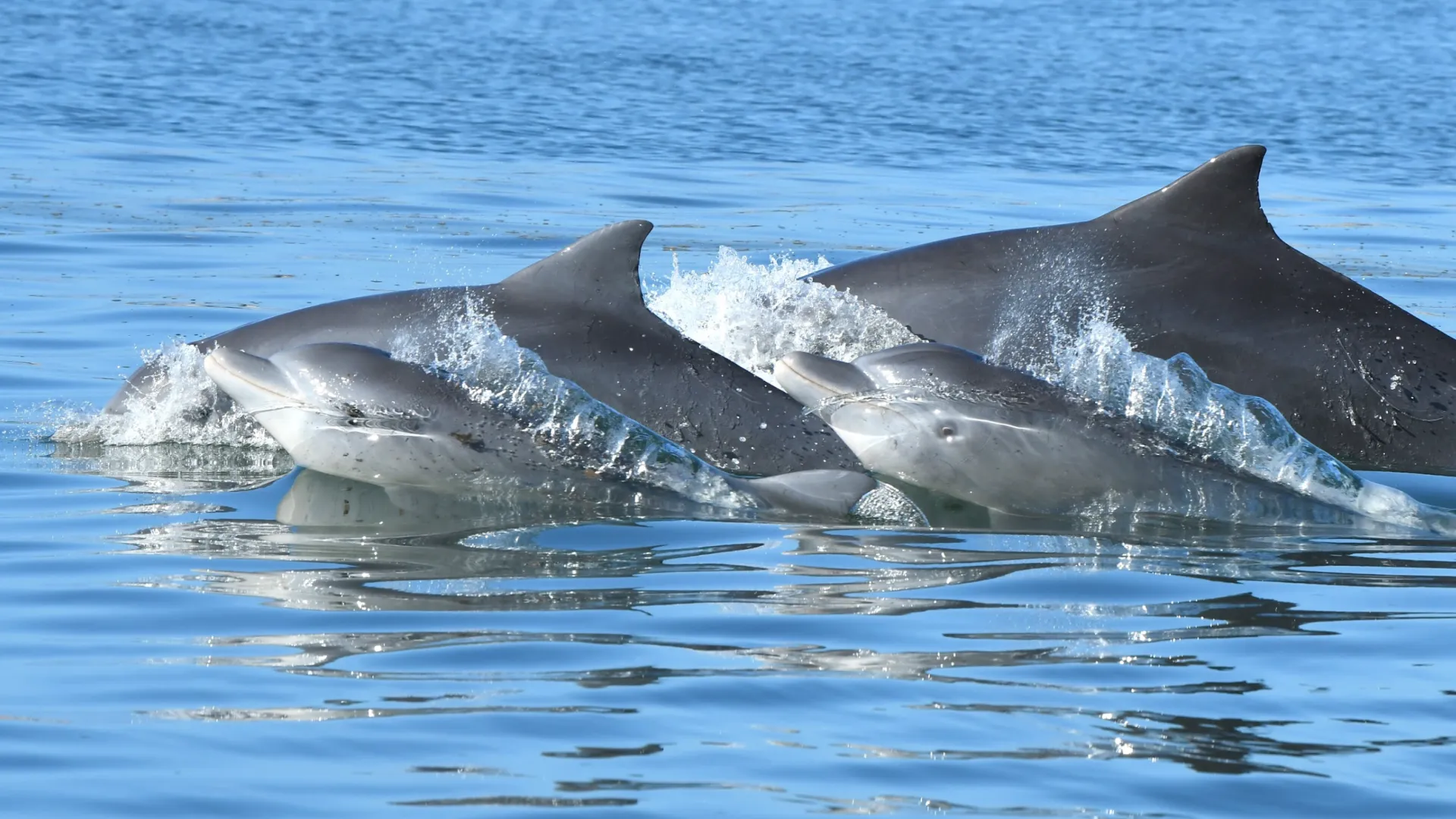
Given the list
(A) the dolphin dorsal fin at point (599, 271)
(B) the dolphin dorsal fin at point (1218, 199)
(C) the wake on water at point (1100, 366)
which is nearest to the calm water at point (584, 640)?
(C) the wake on water at point (1100, 366)

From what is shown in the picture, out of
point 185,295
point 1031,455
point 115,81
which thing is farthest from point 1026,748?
point 115,81

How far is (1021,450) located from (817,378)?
3.17 feet

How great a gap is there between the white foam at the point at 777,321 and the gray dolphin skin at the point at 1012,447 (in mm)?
1274

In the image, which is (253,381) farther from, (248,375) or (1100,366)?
(1100,366)

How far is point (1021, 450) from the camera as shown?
9148 mm

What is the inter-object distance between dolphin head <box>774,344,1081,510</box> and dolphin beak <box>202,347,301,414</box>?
2.20 metres

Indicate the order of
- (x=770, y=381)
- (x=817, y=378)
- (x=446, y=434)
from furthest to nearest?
(x=770, y=381) < (x=817, y=378) < (x=446, y=434)

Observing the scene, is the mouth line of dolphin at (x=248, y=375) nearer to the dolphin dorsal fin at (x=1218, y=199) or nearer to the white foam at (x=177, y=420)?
the white foam at (x=177, y=420)

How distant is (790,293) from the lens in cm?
1125

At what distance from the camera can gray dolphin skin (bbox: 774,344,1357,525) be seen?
9.05 metres

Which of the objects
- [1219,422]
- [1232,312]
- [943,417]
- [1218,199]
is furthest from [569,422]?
[1218,199]

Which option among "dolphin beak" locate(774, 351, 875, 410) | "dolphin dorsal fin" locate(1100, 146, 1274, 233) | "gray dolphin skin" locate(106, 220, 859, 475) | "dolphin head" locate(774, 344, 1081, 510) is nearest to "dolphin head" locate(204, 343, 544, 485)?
"gray dolphin skin" locate(106, 220, 859, 475)

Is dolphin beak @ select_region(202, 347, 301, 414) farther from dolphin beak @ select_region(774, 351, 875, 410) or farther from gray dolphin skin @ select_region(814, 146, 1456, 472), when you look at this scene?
gray dolphin skin @ select_region(814, 146, 1456, 472)

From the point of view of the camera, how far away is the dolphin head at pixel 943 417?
916cm
